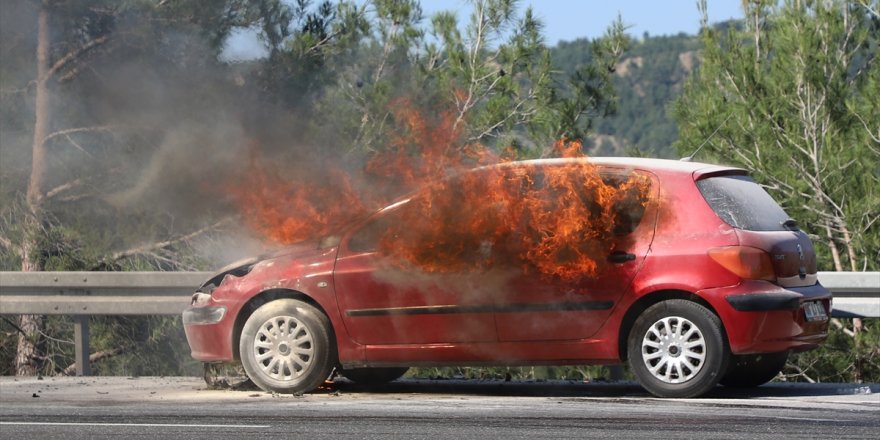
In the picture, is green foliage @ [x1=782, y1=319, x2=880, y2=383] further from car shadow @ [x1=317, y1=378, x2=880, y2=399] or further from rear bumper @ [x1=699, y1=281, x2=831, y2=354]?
rear bumper @ [x1=699, y1=281, x2=831, y2=354]

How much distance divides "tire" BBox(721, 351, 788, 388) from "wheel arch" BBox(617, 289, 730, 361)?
0.72 metres

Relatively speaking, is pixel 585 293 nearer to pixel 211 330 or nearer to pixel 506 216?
pixel 506 216

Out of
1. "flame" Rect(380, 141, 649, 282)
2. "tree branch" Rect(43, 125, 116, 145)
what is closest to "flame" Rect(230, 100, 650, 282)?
"flame" Rect(380, 141, 649, 282)

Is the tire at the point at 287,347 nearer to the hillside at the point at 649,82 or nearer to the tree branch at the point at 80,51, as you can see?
the tree branch at the point at 80,51

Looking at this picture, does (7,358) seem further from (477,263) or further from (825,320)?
(825,320)

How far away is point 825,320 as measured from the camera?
8.66 meters

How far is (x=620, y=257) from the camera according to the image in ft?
27.4

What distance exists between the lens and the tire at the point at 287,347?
880 cm

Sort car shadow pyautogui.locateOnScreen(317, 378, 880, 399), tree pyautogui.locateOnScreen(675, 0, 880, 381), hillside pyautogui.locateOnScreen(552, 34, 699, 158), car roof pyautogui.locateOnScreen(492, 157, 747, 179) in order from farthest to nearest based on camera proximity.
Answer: hillside pyautogui.locateOnScreen(552, 34, 699, 158) → tree pyautogui.locateOnScreen(675, 0, 880, 381) → car shadow pyautogui.locateOnScreen(317, 378, 880, 399) → car roof pyautogui.locateOnScreen(492, 157, 747, 179)

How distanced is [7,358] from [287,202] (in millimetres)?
6433

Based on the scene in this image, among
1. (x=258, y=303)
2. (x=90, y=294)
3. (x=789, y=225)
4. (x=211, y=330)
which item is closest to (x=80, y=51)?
(x=90, y=294)

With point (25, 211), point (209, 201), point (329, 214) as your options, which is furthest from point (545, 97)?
point (329, 214)

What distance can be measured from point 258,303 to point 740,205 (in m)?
3.43

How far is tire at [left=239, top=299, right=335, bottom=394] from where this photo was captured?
880 centimetres
